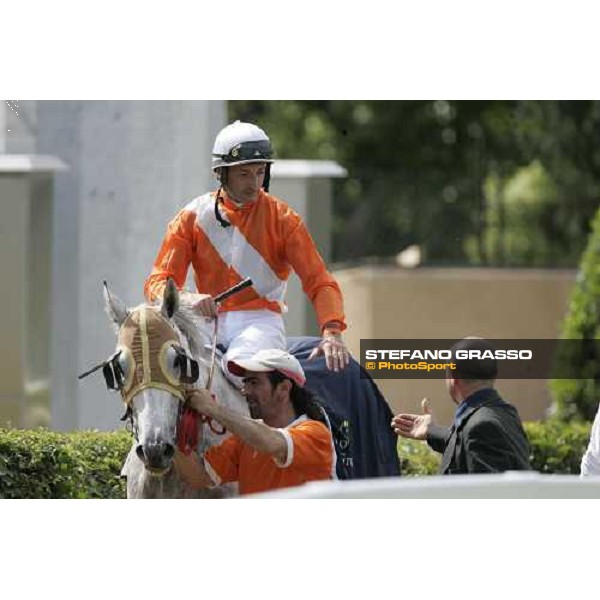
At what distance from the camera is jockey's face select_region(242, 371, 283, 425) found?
7750mm

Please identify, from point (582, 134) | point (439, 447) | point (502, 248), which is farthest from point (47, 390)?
point (582, 134)

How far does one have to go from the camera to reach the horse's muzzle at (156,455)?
24.2 ft

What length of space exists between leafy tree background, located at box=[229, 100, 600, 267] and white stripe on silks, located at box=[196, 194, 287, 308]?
171 centimetres

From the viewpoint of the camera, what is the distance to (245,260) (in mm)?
8297

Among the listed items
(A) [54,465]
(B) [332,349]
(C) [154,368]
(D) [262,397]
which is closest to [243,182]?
(B) [332,349]

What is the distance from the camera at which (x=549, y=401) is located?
9.45m

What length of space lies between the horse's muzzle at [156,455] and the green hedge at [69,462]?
753 millimetres

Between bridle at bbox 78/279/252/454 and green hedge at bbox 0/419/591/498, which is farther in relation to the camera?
green hedge at bbox 0/419/591/498

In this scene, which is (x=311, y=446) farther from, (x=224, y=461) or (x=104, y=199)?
(x=104, y=199)

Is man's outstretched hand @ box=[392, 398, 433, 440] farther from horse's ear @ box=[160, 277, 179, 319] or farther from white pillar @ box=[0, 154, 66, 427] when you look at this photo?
white pillar @ box=[0, 154, 66, 427]

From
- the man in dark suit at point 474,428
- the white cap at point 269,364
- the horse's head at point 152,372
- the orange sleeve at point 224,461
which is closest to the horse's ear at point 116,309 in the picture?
the horse's head at point 152,372

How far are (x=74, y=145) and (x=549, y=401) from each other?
2.75m

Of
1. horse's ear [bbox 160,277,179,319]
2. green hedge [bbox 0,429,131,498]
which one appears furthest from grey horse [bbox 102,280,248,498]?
green hedge [bbox 0,429,131,498]

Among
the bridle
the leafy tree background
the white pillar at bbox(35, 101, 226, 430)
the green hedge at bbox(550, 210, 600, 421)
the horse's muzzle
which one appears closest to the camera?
the horse's muzzle
